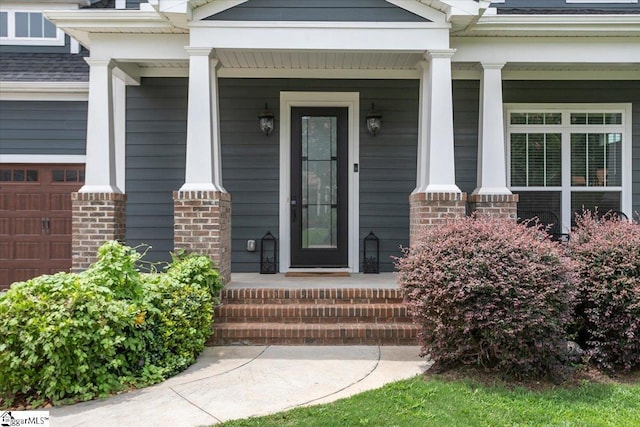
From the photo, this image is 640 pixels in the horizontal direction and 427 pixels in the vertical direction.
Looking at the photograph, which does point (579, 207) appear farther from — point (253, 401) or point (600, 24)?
point (253, 401)

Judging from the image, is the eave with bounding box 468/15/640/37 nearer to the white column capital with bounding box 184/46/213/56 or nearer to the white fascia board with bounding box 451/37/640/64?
the white fascia board with bounding box 451/37/640/64

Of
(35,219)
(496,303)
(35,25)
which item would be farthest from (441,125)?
(35,25)

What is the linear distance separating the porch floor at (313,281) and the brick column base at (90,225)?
5.04ft

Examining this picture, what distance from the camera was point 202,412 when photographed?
3.34 meters

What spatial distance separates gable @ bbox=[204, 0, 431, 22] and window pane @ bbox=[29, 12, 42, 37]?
4494mm

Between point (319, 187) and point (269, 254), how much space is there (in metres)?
1.18

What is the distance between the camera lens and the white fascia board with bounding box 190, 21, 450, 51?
5340mm

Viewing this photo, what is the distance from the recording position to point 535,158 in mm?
6883

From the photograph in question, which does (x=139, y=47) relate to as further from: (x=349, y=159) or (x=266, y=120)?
(x=349, y=159)

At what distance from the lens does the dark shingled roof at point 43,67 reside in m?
7.00

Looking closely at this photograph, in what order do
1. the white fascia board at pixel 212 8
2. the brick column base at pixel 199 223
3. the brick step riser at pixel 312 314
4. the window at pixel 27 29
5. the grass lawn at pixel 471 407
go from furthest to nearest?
the window at pixel 27 29, the white fascia board at pixel 212 8, the brick column base at pixel 199 223, the brick step riser at pixel 312 314, the grass lawn at pixel 471 407

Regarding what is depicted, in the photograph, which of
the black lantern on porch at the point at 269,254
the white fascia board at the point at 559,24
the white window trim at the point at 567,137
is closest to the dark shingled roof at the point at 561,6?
the white window trim at the point at 567,137

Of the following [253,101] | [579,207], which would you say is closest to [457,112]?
[579,207]

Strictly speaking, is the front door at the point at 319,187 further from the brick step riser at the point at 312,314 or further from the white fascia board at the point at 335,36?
the brick step riser at the point at 312,314
